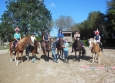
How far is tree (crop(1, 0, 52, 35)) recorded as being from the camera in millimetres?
43125

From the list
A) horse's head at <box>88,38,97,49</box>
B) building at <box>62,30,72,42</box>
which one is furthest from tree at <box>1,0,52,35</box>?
horse's head at <box>88,38,97,49</box>

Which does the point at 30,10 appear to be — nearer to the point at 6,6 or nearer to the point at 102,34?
the point at 6,6

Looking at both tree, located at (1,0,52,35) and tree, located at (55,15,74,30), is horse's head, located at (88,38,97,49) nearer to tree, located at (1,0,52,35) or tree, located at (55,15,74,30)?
tree, located at (1,0,52,35)

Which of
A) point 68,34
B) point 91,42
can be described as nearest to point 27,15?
point 68,34

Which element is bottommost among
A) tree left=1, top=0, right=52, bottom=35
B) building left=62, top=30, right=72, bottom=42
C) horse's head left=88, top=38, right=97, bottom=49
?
horse's head left=88, top=38, right=97, bottom=49

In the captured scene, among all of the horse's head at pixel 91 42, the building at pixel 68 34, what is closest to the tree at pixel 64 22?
the building at pixel 68 34

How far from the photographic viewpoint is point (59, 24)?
273 ft

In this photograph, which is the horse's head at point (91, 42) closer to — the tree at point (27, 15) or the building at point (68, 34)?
the tree at point (27, 15)

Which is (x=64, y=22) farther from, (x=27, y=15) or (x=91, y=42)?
(x=91, y=42)

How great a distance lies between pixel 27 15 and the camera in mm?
43406

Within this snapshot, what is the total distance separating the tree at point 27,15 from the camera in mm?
43125

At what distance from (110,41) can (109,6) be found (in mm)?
9546

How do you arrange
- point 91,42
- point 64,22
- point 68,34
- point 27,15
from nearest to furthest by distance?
point 91,42 < point 27,15 < point 68,34 < point 64,22

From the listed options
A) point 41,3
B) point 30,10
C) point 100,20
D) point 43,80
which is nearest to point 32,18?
point 30,10
